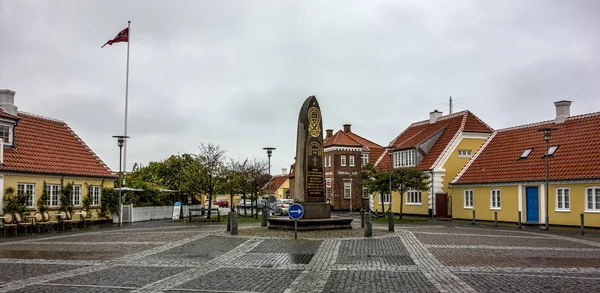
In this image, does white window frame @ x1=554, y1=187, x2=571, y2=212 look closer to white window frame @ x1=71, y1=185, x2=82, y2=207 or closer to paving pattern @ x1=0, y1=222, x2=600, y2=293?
paving pattern @ x1=0, y1=222, x2=600, y2=293

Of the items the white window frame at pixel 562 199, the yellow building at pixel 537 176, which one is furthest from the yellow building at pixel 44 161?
the white window frame at pixel 562 199

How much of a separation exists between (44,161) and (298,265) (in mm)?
22233

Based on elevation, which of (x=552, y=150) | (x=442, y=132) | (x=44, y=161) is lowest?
(x=44, y=161)

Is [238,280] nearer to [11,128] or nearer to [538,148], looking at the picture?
[11,128]

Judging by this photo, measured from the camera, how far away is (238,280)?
39.1 feet

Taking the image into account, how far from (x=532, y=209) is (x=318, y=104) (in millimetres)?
15359

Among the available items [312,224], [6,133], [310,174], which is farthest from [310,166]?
[6,133]

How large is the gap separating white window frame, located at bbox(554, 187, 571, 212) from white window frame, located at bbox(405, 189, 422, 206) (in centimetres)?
1336

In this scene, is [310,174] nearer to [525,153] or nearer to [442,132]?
[525,153]

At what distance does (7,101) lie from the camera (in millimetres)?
31266

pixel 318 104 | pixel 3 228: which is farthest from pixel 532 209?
pixel 3 228

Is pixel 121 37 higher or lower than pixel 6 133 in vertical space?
higher

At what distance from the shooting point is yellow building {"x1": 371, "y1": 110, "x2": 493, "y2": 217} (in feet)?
135

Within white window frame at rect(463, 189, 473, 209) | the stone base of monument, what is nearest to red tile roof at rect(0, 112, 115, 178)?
the stone base of monument
